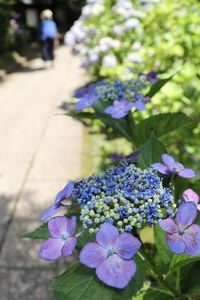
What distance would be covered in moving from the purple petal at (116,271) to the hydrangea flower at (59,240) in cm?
11

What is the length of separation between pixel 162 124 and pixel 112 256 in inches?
37.6

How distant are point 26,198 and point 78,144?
1.58 m

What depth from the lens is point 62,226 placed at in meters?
1.19

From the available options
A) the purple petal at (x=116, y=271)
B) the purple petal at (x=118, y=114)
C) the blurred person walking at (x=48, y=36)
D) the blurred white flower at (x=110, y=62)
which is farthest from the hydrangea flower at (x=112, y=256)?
the blurred person walking at (x=48, y=36)

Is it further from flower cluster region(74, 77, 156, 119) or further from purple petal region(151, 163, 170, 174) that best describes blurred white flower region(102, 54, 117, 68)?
purple petal region(151, 163, 170, 174)

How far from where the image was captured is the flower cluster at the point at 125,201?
112 cm

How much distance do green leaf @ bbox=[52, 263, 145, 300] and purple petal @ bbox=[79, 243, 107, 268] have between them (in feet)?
0.23

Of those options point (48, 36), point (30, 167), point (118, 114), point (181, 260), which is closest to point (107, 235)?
point (181, 260)

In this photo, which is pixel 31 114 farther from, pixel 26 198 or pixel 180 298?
pixel 180 298

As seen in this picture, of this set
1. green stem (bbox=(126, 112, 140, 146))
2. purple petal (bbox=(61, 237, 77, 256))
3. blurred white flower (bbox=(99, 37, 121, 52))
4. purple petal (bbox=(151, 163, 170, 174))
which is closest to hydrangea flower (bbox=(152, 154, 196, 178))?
purple petal (bbox=(151, 163, 170, 174))

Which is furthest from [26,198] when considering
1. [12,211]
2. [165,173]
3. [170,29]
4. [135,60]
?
[165,173]

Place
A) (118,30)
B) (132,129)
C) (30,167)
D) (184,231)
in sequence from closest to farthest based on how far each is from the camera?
(184,231), (132,129), (30,167), (118,30)

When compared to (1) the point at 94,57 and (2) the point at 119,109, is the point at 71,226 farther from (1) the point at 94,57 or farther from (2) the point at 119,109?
(1) the point at 94,57

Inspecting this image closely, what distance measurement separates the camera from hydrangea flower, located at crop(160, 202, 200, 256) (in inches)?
44.2
